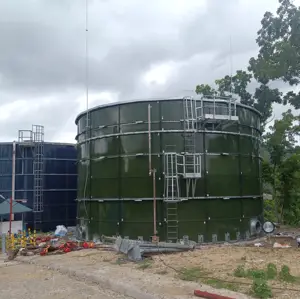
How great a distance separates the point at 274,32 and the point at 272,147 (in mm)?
7809

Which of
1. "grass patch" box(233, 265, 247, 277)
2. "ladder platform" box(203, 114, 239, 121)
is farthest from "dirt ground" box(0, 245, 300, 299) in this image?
"ladder platform" box(203, 114, 239, 121)

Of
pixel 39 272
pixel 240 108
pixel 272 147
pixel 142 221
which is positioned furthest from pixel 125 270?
pixel 272 147

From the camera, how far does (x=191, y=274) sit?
10508 millimetres

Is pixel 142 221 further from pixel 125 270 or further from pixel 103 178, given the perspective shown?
pixel 125 270

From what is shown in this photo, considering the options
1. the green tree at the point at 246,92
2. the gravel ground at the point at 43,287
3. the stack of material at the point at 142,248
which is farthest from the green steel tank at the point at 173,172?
the green tree at the point at 246,92

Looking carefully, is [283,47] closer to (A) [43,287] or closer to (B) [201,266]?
(B) [201,266]

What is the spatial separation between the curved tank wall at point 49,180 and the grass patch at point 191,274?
620 inches

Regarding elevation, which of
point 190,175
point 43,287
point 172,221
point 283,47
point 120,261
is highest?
point 283,47

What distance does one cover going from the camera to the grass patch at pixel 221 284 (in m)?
8.94

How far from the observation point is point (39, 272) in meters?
12.2

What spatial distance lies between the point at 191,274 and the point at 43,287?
411cm

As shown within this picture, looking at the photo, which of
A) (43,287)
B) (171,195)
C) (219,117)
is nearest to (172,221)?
(171,195)

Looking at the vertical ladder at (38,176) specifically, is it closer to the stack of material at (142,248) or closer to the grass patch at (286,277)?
the stack of material at (142,248)

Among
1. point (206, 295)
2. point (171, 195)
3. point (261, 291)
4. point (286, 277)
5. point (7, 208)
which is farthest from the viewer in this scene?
point (7, 208)
